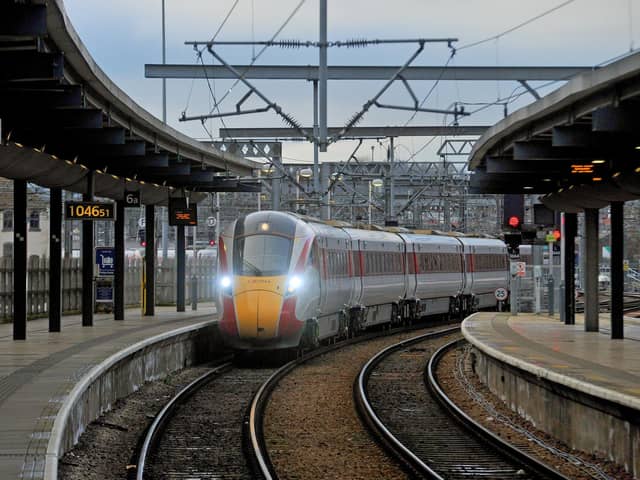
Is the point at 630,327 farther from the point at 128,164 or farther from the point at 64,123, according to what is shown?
the point at 64,123

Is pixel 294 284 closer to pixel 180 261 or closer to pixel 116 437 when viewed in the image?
pixel 116 437

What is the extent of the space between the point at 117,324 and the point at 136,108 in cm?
788

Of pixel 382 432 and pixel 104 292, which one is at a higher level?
pixel 104 292

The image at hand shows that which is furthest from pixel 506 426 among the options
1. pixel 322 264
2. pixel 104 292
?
pixel 104 292

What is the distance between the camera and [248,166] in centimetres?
3353

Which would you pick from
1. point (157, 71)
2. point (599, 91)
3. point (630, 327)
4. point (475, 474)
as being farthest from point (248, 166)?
point (475, 474)

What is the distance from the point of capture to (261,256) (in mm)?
23562

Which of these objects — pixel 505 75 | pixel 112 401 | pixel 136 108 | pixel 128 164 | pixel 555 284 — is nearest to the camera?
pixel 112 401

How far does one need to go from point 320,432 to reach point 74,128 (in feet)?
23.6

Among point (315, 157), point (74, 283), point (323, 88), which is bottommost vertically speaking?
point (74, 283)

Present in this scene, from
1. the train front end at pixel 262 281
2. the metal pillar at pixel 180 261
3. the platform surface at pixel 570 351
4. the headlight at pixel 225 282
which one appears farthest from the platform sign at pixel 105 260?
the platform surface at pixel 570 351

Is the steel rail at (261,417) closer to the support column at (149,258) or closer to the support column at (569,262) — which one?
the support column at (149,258)

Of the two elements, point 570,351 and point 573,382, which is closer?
point 573,382

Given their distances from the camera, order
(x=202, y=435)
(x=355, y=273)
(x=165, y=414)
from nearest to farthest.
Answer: (x=202, y=435)
(x=165, y=414)
(x=355, y=273)
